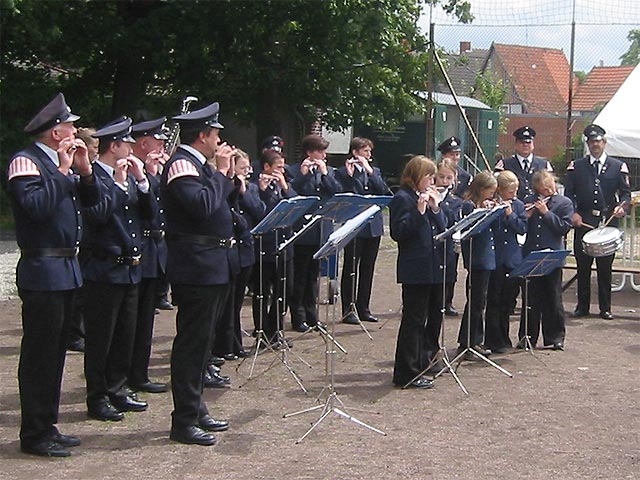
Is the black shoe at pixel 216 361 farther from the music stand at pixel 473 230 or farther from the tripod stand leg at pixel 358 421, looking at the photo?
the music stand at pixel 473 230

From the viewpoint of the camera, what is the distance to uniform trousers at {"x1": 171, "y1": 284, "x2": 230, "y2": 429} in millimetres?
6660

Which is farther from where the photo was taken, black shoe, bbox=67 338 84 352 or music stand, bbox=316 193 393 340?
black shoe, bbox=67 338 84 352

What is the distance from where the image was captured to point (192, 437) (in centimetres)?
664

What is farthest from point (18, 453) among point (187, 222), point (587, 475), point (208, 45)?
point (208, 45)

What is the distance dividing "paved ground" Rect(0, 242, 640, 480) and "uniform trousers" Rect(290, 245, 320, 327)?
27.5 inches

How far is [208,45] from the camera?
20.0 m

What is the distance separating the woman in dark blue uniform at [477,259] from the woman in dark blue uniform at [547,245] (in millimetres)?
805

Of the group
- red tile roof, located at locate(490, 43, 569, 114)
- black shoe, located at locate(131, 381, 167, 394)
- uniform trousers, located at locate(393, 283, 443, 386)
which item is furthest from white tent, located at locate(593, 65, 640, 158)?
red tile roof, located at locate(490, 43, 569, 114)

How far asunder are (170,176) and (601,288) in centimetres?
707

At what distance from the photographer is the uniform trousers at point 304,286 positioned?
1063 centimetres

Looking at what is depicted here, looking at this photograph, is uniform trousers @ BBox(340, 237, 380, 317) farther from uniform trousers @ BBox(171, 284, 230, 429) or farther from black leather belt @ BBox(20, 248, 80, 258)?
black leather belt @ BBox(20, 248, 80, 258)

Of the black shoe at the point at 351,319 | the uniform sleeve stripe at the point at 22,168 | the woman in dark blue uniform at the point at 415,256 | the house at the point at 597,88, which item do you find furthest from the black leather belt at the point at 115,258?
the house at the point at 597,88

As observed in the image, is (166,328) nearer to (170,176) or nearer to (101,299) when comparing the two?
(101,299)

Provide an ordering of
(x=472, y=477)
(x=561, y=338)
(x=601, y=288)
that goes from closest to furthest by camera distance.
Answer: (x=472, y=477) < (x=561, y=338) < (x=601, y=288)
